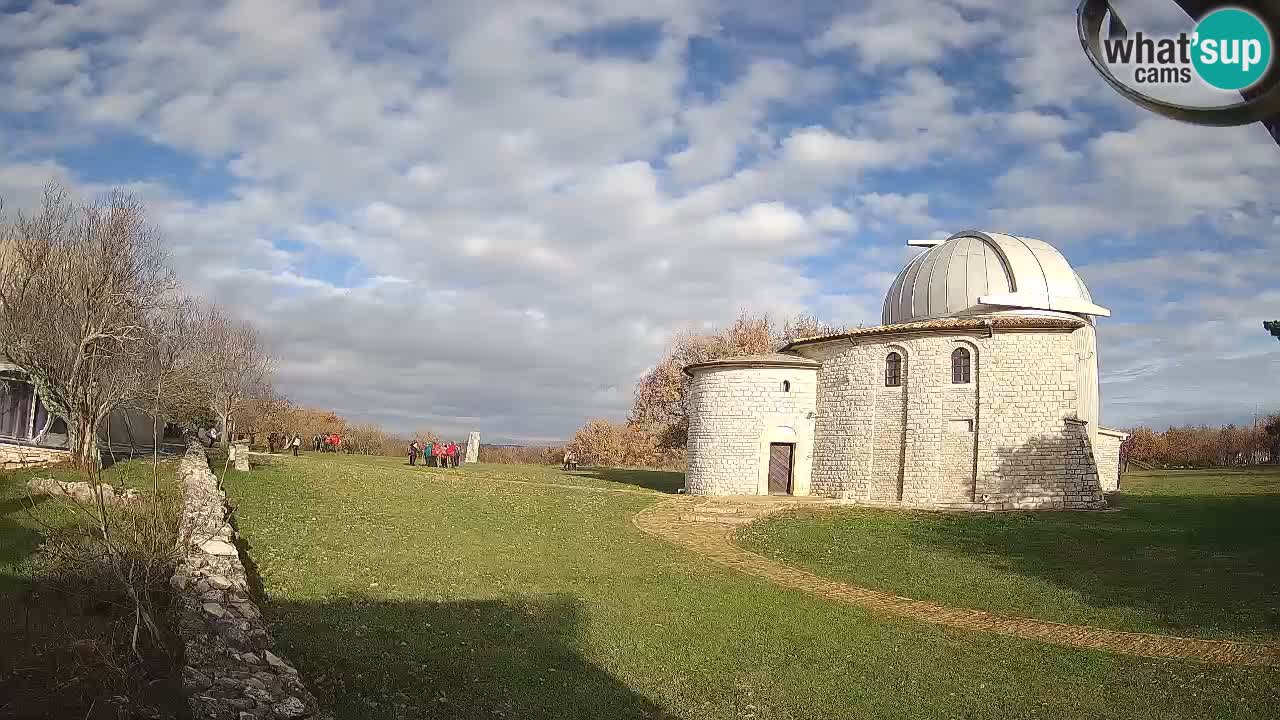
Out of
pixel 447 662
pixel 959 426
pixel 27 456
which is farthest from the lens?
pixel 959 426

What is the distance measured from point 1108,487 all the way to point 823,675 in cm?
2623

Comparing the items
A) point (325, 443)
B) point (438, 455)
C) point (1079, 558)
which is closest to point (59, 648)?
point (1079, 558)

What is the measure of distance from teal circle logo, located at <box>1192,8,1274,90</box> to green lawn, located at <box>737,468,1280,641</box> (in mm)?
12043

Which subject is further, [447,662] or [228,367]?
[228,367]

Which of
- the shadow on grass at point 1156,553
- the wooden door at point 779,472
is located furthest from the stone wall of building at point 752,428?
the shadow on grass at point 1156,553

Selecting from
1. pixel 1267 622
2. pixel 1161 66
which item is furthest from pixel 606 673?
pixel 1267 622

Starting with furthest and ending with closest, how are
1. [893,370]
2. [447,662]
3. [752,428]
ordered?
[752,428], [893,370], [447,662]

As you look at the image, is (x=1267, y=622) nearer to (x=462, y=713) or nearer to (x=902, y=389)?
(x=462, y=713)

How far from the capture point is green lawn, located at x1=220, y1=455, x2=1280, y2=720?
25.9ft

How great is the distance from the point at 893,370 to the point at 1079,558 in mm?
11421

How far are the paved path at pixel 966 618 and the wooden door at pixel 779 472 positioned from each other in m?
8.38

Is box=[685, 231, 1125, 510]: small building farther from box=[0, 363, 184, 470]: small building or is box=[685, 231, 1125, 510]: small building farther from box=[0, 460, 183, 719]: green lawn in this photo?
box=[0, 460, 183, 719]: green lawn

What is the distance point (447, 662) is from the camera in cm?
845

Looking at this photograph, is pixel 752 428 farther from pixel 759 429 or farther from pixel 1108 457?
pixel 1108 457
